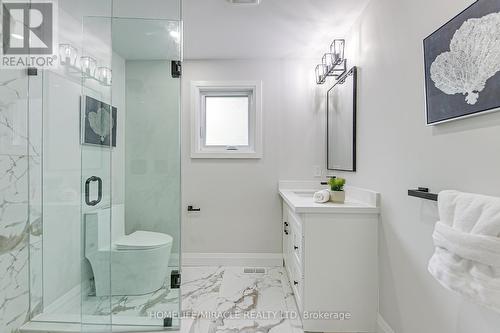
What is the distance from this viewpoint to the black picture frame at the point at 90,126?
6.38 ft

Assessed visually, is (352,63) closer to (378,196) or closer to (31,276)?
(378,196)

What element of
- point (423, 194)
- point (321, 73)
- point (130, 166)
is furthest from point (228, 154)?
point (423, 194)

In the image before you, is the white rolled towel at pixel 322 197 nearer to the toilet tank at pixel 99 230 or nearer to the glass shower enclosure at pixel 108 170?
the glass shower enclosure at pixel 108 170

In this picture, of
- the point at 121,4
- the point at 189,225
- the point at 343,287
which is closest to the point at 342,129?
the point at 343,287

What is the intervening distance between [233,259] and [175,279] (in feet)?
3.20

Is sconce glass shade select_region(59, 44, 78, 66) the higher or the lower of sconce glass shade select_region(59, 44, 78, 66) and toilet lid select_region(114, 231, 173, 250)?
the higher

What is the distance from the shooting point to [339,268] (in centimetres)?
167

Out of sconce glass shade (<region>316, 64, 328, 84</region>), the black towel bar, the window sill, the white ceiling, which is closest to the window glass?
the window sill

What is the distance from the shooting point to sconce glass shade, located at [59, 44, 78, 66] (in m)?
1.76

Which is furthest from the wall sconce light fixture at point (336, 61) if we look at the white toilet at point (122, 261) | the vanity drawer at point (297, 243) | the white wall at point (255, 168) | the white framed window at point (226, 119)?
the white toilet at point (122, 261)

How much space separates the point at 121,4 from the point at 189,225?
7.00ft

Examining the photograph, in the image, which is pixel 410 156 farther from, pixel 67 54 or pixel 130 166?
pixel 67 54

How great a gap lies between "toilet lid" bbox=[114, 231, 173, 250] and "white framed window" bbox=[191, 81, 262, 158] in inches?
38.4

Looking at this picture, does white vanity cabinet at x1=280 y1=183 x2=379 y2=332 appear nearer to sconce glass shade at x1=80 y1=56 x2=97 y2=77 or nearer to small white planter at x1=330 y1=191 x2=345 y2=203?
small white planter at x1=330 y1=191 x2=345 y2=203
